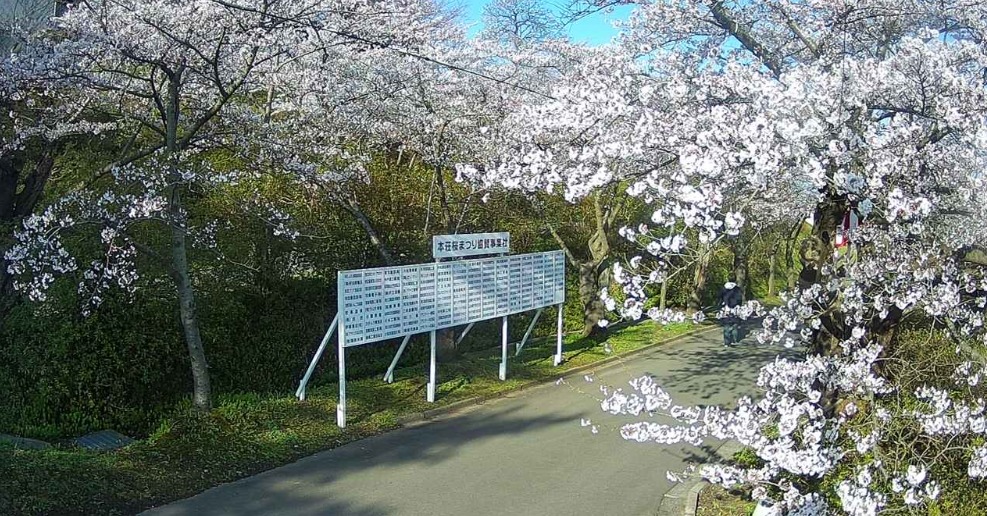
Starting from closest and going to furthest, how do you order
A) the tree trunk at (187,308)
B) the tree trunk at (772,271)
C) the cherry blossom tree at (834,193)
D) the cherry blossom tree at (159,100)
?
the cherry blossom tree at (834,193), the cherry blossom tree at (159,100), the tree trunk at (187,308), the tree trunk at (772,271)

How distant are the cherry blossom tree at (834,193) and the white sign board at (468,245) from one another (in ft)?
14.0

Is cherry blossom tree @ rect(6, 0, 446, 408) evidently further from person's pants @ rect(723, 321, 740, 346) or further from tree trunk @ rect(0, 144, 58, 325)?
person's pants @ rect(723, 321, 740, 346)

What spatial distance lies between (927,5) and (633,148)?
298 cm

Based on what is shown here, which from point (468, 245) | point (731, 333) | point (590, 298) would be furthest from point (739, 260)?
point (468, 245)

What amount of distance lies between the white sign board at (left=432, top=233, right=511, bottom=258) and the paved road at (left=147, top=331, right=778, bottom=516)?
2.19 metres

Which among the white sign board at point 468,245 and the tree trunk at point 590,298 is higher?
the white sign board at point 468,245

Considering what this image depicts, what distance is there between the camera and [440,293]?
10758 mm

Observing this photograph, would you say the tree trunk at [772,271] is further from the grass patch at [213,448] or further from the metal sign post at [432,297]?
the grass patch at [213,448]

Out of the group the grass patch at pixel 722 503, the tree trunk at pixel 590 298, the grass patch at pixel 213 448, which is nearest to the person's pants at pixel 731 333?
the tree trunk at pixel 590 298

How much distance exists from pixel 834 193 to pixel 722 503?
2.99m

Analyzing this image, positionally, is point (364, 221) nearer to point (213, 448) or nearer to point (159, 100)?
point (159, 100)

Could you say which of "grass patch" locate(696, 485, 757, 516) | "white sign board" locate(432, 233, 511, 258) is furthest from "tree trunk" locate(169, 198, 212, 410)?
"grass patch" locate(696, 485, 757, 516)

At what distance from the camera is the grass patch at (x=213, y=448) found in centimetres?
644

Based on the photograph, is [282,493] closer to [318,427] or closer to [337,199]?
[318,427]
